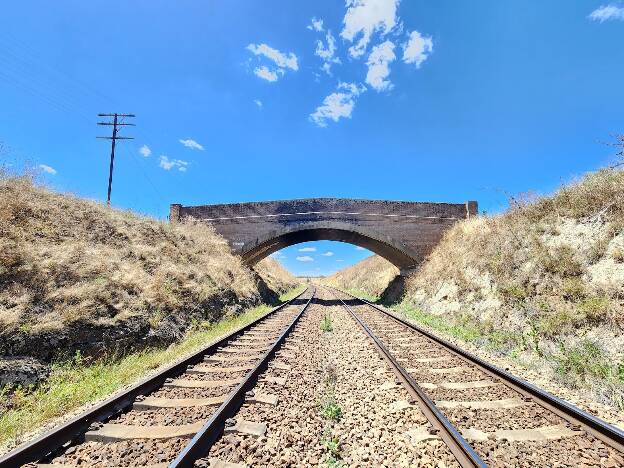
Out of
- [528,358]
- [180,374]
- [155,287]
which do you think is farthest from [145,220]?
[528,358]

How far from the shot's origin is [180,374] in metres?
5.99

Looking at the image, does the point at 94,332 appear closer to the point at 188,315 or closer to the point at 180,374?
the point at 180,374

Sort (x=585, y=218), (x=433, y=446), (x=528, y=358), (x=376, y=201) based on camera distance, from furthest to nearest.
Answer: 1. (x=376, y=201)
2. (x=585, y=218)
3. (x=528, y=358)
4. (x=433, y=446)

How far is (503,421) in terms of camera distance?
4.11 m

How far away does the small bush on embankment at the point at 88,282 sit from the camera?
6.75m

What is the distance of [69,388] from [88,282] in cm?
367

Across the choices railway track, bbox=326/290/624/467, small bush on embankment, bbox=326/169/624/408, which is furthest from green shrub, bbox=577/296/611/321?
railway track, bbox=326/290/624/467

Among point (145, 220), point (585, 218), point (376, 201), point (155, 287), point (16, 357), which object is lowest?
point (16, 357)

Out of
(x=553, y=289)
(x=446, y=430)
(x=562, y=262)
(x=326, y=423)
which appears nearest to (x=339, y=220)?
(x=562, y=262)

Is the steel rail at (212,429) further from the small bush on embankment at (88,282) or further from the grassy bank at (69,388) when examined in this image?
the small bush on embankment at (88,282)

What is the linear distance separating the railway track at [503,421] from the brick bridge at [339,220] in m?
15.7

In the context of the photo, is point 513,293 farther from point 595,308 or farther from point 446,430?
point 446,430

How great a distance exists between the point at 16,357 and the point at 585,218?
14262 mm

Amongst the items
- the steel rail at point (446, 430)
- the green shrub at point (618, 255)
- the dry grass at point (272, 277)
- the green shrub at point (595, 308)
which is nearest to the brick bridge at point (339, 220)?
the dry grass at point (272, 277)
